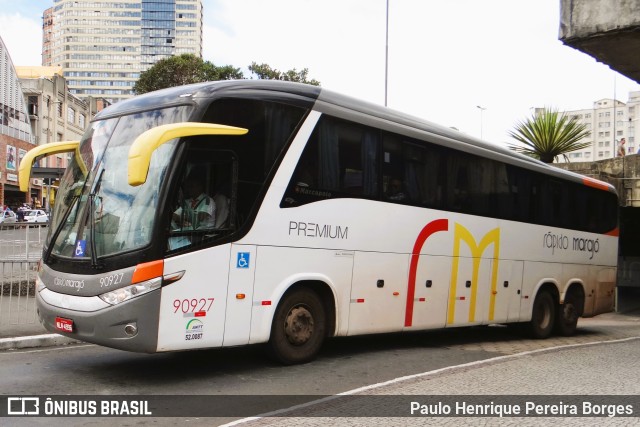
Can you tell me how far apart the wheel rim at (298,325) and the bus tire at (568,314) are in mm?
7600

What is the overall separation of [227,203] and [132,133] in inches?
52.7

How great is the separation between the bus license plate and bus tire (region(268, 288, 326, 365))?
224cm

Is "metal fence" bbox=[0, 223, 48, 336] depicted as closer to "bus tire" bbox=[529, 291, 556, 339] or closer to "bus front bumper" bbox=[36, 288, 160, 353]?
"bus front bumper" bbox=[36, 288, 160, 353]

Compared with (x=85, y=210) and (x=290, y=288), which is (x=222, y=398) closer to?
(x=290, y=288)

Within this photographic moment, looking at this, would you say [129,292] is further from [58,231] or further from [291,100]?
[291,100]

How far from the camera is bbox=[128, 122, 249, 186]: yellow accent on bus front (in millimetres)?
5957

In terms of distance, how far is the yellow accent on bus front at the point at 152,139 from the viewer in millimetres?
5957

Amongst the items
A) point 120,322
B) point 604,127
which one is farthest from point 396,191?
point 604,127

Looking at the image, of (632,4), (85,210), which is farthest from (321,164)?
(632,4)

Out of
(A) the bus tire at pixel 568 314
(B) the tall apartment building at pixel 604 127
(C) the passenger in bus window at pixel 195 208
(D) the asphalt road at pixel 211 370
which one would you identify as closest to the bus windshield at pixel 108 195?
(C) the passenger in bus window at pixel 195 208

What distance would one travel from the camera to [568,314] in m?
14.0

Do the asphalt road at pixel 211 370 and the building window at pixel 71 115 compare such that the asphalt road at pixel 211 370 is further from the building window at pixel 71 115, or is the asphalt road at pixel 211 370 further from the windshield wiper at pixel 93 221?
the building window at pixel 71 115

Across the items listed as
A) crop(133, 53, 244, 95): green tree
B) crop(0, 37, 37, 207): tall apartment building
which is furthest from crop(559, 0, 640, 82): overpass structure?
crop(0, 37, 37, 207): tall apartment building

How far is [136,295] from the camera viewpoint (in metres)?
6.48
